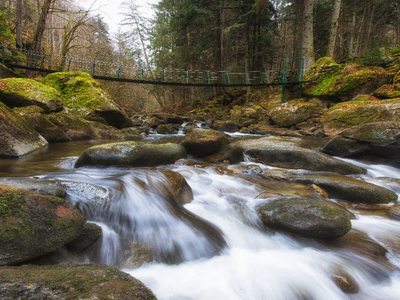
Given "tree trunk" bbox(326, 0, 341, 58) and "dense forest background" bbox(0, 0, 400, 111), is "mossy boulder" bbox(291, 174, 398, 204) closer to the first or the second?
"dense forest background" bbox(0, 0, 400, 111)

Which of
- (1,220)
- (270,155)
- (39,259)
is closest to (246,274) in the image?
(39,259)

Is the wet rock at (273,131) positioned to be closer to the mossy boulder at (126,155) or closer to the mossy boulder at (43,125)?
the mossy boulder at (126,155)

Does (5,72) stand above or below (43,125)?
above

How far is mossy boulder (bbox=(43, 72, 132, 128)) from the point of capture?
31.1ft

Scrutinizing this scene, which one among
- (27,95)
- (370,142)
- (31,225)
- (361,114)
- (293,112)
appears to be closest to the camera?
(31,225)

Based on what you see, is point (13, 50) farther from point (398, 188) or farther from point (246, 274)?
point (398, 188)

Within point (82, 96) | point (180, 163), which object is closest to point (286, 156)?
point (180, 163)

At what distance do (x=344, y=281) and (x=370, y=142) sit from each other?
470 centimetres

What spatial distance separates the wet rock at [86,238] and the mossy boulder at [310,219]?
6.49 ft

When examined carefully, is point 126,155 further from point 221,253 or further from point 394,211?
point 394,211

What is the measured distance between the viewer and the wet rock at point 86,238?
176 centimetres

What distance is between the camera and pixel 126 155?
165 inches

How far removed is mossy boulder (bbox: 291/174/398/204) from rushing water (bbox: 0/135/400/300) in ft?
1.16

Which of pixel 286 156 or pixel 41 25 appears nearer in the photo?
pixel 286 156
